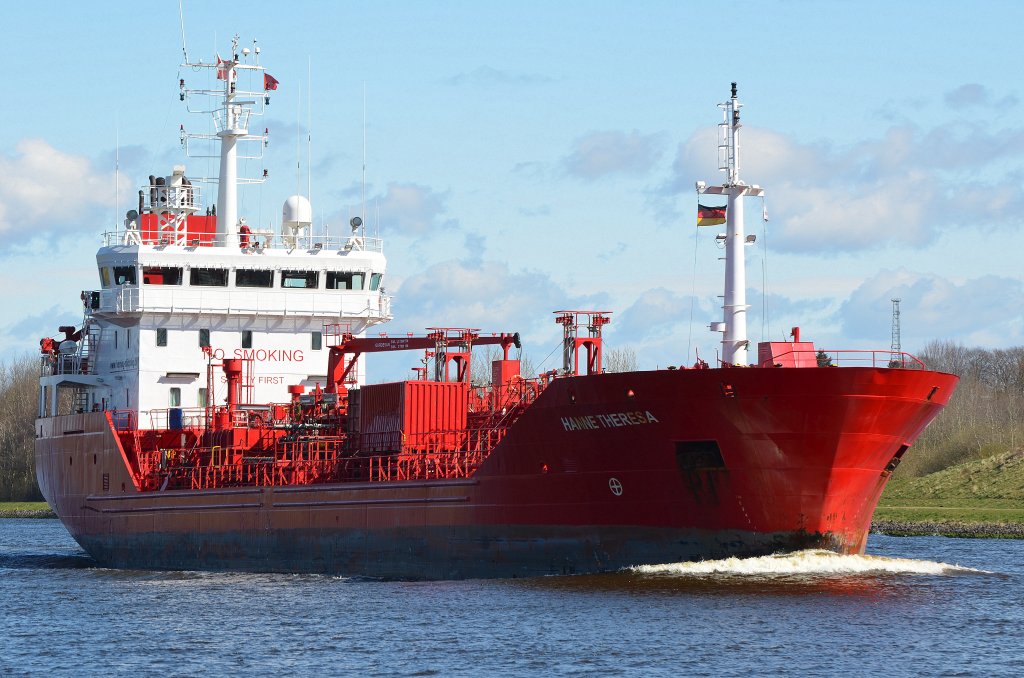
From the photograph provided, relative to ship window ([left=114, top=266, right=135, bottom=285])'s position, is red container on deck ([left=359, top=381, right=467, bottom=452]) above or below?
below

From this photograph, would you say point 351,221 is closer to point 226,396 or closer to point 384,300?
point 384,300

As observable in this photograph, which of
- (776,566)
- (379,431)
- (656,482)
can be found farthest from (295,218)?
(776,566)

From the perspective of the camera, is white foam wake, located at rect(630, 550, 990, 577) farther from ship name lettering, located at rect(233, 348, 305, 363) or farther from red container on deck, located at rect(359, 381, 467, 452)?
ship name lettering, located at rect(233, 348, 305, 363)

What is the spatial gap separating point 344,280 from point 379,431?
875cm

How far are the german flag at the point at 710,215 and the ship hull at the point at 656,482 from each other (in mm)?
5030

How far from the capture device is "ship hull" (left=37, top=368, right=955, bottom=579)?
30.1 meters

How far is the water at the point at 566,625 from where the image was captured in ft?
80.9

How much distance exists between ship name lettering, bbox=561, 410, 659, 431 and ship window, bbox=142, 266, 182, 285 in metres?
17.1

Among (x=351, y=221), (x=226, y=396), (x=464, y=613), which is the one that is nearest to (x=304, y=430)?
(x=226, y=396)

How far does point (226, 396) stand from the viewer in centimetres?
4419

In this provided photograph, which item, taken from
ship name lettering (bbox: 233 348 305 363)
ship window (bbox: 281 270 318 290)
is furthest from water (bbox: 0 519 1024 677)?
ship window (bbox: 281 270 318 290)

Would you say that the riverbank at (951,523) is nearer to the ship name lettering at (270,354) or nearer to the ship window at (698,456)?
the ship name lettering at (270,354)

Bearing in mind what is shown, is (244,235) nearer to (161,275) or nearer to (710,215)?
(161,275)

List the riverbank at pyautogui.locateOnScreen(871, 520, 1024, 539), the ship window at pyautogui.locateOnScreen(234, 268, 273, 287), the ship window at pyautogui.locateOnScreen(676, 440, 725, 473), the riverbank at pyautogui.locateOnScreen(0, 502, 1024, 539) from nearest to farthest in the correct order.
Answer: the ship window at pyautogui.locateOnScreen(676, 440, 725, 473) → the ship window at pyautogui.locateOnScreen(234, 268, 273, 287) → the riverbank at pyautogui.locateOnScreen(871, 520, 1024, 539) → the riverbank at pyautogui.locateOnScreen(0, 502, 1024, 539)
